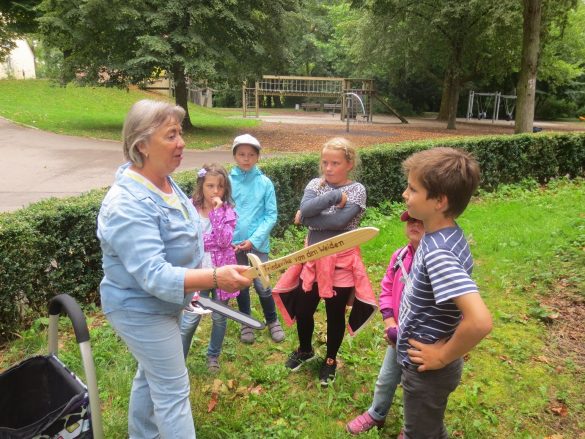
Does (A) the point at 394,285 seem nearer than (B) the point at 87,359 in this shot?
No

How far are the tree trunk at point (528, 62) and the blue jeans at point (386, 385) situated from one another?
46.2 ft

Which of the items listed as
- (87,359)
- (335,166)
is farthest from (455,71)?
(87,359)

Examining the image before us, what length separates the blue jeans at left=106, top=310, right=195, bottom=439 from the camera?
6.56 feet

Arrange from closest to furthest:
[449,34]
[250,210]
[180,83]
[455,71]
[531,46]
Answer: [250,210], [531,46], [180,83], [449,34], [455,71]

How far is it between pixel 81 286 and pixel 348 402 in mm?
2543

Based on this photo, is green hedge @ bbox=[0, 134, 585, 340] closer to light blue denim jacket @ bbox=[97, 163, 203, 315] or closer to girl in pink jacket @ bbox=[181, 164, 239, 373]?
girl in pink jacket @ bbox=[181, 164, 239, 373]

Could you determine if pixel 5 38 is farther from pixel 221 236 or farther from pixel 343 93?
pixel 221 236

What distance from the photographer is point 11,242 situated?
3.58 meters

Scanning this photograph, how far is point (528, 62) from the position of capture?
14234 mm

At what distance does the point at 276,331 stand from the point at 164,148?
245 centimetres

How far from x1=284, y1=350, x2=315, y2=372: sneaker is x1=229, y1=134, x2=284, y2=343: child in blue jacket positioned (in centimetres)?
44

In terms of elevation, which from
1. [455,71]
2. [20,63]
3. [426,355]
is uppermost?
[20,63]

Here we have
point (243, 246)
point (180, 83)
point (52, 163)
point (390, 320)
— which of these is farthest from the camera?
point (180, 83)

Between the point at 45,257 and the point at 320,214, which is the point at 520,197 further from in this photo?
the point at 45,257
